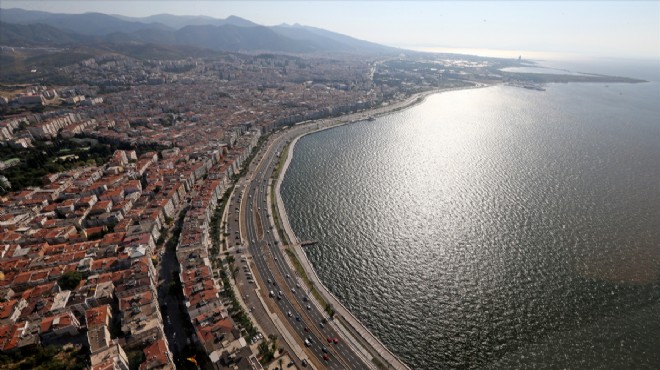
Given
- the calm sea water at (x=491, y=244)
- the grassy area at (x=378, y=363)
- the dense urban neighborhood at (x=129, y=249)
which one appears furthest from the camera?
the calm sea water at (x=491, y=244)

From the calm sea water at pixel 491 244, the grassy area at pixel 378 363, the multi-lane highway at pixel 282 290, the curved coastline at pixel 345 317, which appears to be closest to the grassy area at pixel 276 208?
the curved coastline at pixel 345 317

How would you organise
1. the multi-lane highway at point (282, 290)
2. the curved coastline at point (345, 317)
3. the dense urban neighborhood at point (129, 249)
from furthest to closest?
the curved coastline at point (345, 317) < the multi-lane highway at point (282, 290) < the dense urban neighborhood at point (129, 249)

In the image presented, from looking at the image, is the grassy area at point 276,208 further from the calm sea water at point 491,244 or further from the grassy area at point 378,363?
the grassy area at point 378,363

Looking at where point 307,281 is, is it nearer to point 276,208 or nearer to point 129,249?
point 276,208

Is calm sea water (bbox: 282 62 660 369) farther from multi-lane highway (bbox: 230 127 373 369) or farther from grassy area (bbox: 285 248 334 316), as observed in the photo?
multi-lane highway (bbox: 230 127 373 369)

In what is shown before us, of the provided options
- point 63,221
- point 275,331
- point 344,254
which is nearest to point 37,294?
point 63,221

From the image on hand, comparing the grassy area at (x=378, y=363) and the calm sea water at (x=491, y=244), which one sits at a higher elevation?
the calm sea water at (x=491, y=244)

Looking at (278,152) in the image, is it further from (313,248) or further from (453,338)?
(453,338)

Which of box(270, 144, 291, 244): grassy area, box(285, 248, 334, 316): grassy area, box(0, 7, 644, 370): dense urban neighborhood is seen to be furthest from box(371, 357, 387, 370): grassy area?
box(270, 144, 291, 244): grassy area
